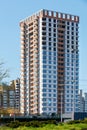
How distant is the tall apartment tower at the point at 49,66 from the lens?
116688 millimetres

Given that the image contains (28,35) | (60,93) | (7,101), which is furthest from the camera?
(7,101)

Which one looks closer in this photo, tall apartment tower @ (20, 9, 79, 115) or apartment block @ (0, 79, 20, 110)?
tall apartment tower @ (20, 9, 79, 115)

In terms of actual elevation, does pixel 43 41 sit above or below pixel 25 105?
above

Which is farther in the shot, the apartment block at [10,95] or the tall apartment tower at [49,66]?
the apartment block at [10,95]

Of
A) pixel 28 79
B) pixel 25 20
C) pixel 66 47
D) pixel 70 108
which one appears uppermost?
pixel 25 20

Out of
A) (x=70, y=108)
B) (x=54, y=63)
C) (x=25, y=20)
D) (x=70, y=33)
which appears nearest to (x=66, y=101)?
(x=70, y=108)

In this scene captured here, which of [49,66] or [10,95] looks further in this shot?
[10,95]

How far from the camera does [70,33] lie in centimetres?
12381

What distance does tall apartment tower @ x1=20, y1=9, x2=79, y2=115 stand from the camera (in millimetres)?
116688

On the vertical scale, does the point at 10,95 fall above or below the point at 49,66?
below

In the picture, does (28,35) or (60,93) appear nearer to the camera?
(60,93)

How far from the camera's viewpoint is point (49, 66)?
118438 mm

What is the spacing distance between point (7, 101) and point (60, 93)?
30.1 metres

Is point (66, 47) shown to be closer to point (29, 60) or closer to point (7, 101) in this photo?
point (29, 60)
